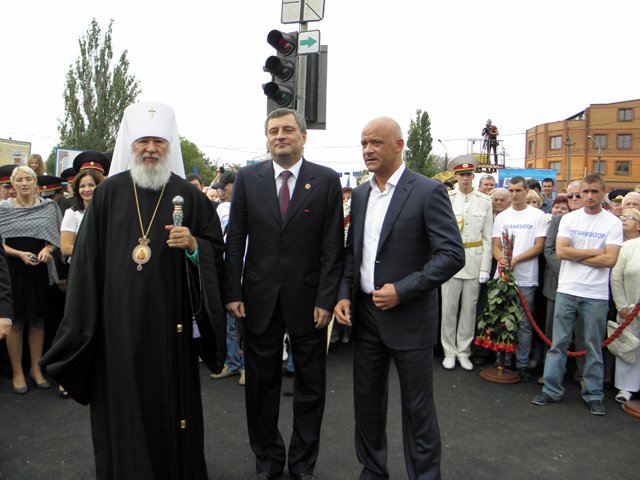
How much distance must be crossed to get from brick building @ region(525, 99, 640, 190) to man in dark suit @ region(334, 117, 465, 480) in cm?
5537

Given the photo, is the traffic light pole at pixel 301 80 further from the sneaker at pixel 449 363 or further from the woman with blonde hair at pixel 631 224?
the woman with blonde hair at pixel 631 224

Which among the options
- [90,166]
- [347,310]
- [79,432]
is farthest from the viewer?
[90,166]

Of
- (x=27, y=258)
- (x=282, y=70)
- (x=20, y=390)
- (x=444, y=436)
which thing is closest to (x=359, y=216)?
(x=444, y=436)

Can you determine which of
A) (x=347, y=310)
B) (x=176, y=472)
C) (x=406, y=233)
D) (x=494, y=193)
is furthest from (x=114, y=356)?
(x=494, y=193)

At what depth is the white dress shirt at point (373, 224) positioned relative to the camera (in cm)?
302

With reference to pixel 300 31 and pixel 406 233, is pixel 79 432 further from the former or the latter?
pixel 300 31

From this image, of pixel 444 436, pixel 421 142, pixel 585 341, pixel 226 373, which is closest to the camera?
pixel 444 436

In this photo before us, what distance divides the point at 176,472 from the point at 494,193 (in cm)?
502

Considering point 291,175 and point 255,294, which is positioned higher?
point 291,175

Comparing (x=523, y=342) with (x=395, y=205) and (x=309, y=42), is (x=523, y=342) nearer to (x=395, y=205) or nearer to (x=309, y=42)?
(x=395, y=205)

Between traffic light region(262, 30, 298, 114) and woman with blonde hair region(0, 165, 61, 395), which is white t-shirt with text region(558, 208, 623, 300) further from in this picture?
woman with blonde hair region(0, 165, 61, 395)

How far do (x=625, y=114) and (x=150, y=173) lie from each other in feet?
205

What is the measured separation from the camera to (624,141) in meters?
54.0

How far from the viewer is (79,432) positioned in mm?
4023
